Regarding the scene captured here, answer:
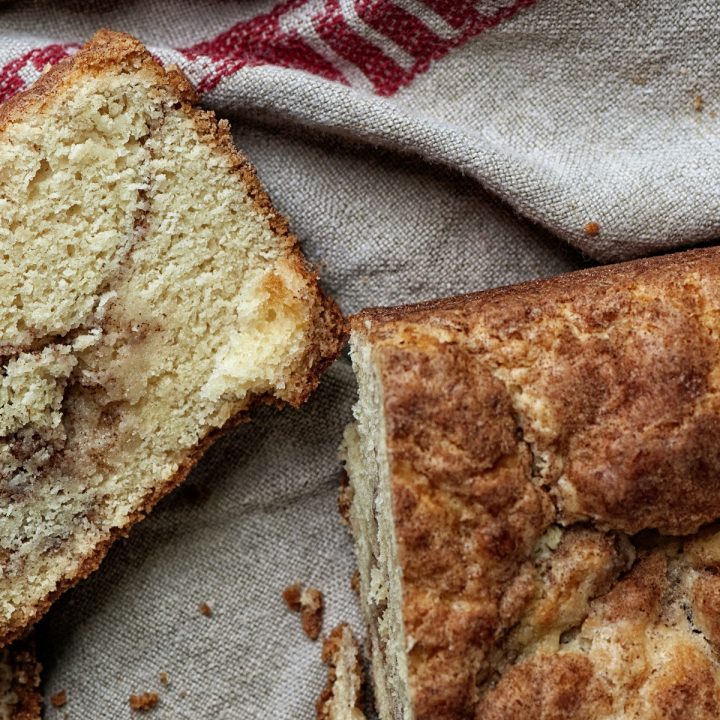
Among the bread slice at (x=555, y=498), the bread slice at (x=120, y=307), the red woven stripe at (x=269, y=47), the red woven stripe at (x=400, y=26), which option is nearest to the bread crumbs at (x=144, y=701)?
the bread slice at (x=120, y=307)

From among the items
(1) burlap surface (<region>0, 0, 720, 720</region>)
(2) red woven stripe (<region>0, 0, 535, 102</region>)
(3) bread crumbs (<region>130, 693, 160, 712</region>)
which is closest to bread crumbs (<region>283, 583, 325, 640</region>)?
(1) burlap surface (<region>0, 0, 720, 720</region>)

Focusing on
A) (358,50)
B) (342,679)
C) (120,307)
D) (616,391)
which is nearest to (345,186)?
(358,50)

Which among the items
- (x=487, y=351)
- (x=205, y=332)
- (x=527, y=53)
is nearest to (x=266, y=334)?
(x=205, y=332)

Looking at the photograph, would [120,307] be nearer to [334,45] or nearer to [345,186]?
[345,186]

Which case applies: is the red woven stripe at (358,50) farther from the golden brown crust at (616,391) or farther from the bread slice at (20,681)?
the bread slice at (20,681)

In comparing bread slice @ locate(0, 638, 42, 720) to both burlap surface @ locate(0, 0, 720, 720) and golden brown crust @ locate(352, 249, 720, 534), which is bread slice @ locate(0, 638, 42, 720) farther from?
golden brown crust @ locate(352, 249, 720, 534)
